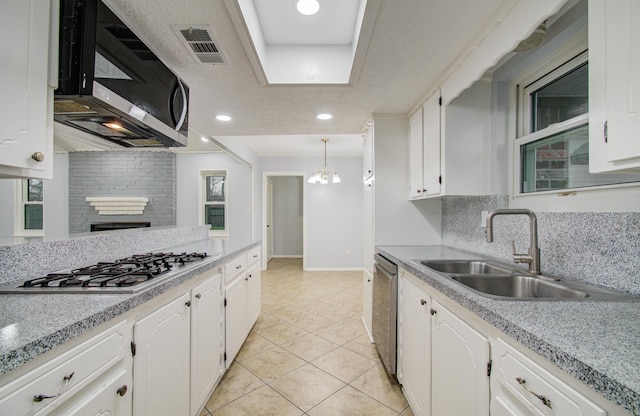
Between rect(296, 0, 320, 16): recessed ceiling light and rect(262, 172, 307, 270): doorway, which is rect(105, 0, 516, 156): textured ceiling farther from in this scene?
rect(262, 172, 307, 270): doorway

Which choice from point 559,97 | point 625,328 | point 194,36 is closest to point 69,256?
point 194,36

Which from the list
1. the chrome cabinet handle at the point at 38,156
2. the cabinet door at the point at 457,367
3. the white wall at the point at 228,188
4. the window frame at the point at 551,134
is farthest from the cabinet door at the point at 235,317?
the window frame at the point at 551,134

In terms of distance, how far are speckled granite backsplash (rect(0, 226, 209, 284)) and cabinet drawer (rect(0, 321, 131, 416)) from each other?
66 centimetres

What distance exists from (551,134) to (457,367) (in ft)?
4.59

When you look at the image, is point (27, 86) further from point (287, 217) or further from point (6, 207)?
point (287, 217)

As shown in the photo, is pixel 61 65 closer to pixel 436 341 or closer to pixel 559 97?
pixel 436 341

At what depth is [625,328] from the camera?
2.34ft

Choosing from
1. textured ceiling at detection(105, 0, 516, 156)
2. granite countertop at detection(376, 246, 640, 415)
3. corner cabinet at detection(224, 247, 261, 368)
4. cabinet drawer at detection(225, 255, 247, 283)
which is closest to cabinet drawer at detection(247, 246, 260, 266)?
corner cabinet at detection(224, 247, 261, 368)

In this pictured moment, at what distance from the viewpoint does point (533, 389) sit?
2.27 ft

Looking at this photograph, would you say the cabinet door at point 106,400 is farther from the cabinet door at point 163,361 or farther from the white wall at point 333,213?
the white wall at point 333,213

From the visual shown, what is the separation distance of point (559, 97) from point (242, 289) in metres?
2.59

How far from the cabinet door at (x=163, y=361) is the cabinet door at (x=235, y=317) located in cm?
56

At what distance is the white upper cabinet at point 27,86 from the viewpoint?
83 centimetres

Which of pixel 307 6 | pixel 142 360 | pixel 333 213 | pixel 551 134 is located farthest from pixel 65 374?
pixel 333 213
